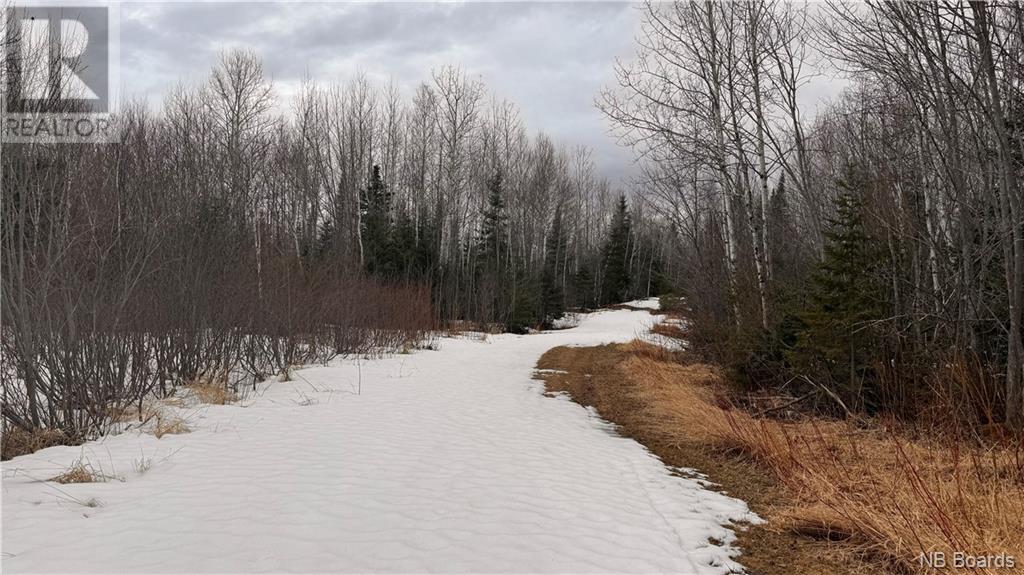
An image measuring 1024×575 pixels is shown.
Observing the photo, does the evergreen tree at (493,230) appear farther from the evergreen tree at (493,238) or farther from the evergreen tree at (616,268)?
the evergreen tree at (616,268)

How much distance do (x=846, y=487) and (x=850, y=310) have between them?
3.49 meters

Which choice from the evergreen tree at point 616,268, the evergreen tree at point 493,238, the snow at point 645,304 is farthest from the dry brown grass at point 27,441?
the evergreen tree at point 616,268

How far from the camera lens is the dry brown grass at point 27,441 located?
4867 mm

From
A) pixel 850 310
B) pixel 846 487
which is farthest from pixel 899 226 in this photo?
pixel 846 487

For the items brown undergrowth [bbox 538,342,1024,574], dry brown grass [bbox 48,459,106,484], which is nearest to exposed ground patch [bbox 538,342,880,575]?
brown undergrowth [bbox 538,342,1024,574]

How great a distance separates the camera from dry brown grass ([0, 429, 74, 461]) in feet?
16.0

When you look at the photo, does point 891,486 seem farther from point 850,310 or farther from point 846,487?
point 850,310

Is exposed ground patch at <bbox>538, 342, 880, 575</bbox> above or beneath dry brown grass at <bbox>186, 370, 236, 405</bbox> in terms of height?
beneath

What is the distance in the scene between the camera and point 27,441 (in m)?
5.08

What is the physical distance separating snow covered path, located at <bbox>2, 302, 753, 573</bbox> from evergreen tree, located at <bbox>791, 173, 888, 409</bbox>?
3061 millimetres

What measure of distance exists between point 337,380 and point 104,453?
517 centimetres

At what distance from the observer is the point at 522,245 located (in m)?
38.3

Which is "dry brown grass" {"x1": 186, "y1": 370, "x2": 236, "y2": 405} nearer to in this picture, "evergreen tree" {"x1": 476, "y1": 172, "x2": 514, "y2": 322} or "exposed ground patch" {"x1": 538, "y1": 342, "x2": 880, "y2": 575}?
"exposed ground patch" {"x1": 538, "y1": 342, "x2": 880, "y2": 575}

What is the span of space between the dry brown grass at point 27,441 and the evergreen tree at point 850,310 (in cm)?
876
